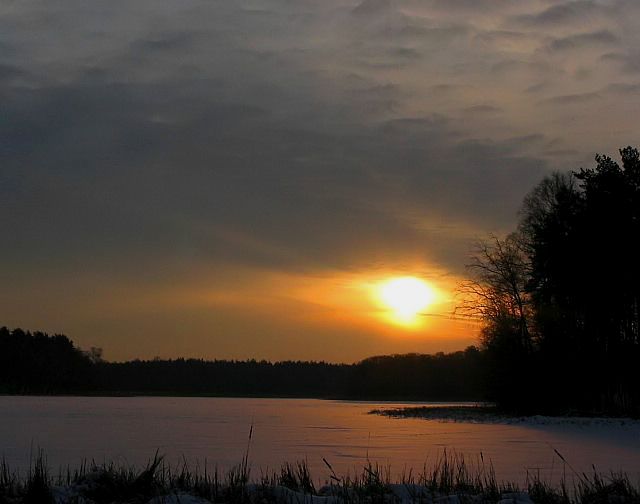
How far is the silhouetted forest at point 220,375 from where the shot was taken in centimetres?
11375

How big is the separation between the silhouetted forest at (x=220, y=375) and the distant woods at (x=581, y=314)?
42187mm

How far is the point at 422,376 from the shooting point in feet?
399

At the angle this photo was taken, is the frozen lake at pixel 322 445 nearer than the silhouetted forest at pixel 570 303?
Yes

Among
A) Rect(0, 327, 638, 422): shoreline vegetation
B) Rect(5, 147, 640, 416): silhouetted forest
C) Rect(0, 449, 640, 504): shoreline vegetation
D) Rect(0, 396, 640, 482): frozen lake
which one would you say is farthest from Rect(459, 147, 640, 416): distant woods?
Rect(0, 327, 638, 422): shoreline vegetation

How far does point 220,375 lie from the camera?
15388 cm

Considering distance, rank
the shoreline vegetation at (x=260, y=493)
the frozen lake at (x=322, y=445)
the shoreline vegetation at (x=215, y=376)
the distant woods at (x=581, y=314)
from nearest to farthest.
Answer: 1. the shoreline vegetation at (x=260, y=493)
2. the frozen lake at (x=322, y=445)
3. the distant woods at (x=581, y=314)
4. the shoreline vegetation at (x=215, y=376)

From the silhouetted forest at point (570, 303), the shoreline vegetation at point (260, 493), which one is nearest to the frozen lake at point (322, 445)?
the shoreline vegetation at point (260, 493)

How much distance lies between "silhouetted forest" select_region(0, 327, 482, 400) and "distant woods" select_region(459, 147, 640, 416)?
42187 mm

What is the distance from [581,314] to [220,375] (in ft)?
Answer: 364

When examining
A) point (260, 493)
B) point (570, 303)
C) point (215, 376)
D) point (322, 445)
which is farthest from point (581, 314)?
point (215, 376)

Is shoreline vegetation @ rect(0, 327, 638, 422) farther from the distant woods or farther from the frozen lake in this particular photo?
the frozen lake

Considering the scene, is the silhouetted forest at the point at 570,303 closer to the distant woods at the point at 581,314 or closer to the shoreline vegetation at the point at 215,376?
the distant woods at the point at 581,314

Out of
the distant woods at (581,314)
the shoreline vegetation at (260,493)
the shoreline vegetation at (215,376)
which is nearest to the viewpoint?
the shoreline vegetation at (260,493)

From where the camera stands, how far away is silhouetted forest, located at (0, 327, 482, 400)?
114 meters
